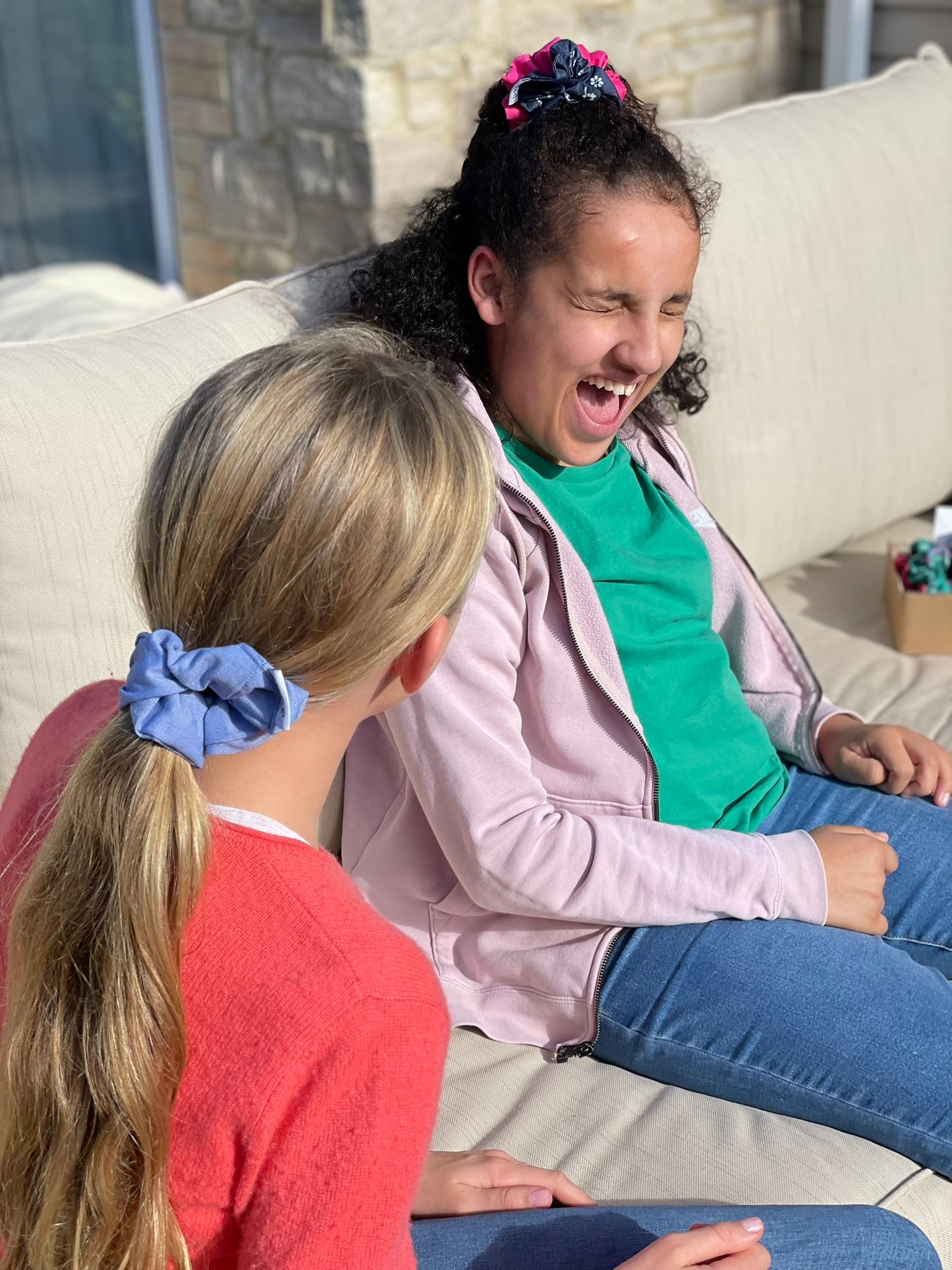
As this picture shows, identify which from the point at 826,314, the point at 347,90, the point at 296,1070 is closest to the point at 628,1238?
the point at 296,1070

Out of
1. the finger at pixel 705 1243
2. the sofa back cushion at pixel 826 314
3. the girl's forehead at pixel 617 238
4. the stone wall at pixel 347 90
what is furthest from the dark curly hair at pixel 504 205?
the stone wall at pixel 347 90

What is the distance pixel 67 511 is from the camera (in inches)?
49.9

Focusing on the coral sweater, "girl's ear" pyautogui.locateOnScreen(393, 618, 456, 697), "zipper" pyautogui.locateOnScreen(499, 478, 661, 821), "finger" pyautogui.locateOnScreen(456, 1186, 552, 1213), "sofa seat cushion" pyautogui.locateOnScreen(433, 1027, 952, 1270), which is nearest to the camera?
the coral sweater

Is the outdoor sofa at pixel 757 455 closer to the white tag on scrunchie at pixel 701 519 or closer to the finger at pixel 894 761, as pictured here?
the finger at pixel 894 761

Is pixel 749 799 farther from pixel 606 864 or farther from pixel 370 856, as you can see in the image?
pixel 370 856

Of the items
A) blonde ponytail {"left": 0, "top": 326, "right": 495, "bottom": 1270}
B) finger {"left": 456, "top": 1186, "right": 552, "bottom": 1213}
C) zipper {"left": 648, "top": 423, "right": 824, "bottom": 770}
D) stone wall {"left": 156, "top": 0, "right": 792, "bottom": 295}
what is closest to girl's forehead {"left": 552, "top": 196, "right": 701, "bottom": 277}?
zipper {"left": 648, "top": 423, "right": 824, "bottom": 770}

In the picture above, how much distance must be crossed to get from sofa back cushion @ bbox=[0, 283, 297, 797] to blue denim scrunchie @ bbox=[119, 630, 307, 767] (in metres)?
0.48

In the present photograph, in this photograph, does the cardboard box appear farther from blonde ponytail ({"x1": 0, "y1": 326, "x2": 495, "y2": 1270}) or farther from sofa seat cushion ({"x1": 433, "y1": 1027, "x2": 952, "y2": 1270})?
blonde ponytail ({"x1": 0, "y1": 326, "x2": 495, "y2": 1270})

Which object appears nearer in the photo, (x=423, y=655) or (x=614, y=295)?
(x=423, y=655)

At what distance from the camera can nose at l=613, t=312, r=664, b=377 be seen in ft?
4.26

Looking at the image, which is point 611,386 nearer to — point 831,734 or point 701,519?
point 701,519

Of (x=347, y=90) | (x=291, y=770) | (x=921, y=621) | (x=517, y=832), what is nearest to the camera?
(x=291, y=770)

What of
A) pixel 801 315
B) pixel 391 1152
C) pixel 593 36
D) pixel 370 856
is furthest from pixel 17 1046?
pixel 593 36

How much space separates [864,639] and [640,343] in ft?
2.92
